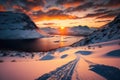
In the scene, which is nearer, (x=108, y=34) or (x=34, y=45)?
(x=108, y=34)

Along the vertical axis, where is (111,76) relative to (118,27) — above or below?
below

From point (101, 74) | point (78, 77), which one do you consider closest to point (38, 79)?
point (78, 77)

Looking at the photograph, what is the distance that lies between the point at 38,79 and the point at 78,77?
1.92 m

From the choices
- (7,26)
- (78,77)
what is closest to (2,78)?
(78,77)

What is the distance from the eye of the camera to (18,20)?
592 feet

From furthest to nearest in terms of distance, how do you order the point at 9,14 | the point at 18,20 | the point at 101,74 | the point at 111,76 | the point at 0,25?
1. the point at 9,14
2. the point at 18,20
3. the point at 0,25
4. the point at 101,74
5. the point at 111,76

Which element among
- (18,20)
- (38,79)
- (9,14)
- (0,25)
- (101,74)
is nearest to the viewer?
(101,74)

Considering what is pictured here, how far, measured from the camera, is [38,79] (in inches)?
238

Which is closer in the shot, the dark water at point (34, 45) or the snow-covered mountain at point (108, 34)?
the snow-covered mountain at point (108, 34)

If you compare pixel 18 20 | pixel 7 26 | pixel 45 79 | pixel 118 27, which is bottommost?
pixel 45 79

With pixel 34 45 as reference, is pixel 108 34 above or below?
above

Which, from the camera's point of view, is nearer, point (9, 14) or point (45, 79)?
point (45, 79)

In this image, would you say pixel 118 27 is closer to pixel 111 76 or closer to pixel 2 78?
pixel 111 76

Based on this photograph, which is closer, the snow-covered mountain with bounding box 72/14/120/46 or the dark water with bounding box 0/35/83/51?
the snow-covered mountain with bounding box 72/14/120/46
